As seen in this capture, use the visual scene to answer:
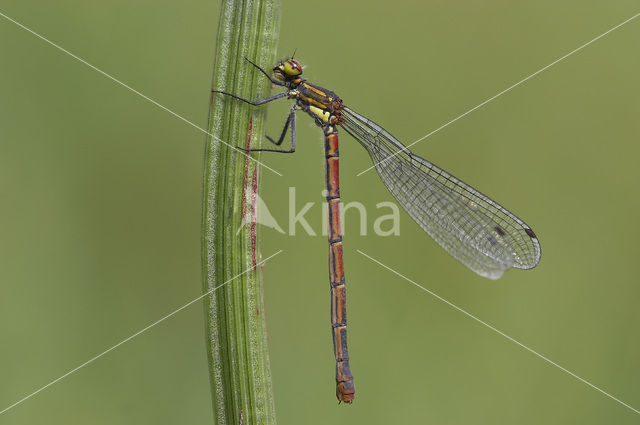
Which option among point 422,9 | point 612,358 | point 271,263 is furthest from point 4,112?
point 612,358

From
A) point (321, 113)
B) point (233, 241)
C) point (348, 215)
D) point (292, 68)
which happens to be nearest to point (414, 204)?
point (348, 215)

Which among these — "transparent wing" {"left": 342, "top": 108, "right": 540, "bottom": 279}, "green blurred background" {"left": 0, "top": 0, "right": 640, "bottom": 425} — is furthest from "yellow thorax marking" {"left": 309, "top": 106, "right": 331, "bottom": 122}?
"green blurred background" {"left": 0, "top": 0, "right": 640, "bottom": 425}

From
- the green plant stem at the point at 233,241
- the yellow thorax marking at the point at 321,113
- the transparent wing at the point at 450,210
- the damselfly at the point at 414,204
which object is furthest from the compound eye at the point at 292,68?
the green plant stem at the point at 233,241

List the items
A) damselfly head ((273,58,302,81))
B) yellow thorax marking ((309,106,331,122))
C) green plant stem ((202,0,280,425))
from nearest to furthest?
green plant stem ((202,0,280,425)) → damselfly head ((273,58,302,81)) → yellow thorax marking ((309,106,331,122))

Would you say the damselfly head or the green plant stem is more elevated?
the damselfly head

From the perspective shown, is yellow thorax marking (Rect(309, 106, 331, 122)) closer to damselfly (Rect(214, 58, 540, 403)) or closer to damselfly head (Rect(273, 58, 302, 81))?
damselfly (Rect(214, 58, 540, 403))

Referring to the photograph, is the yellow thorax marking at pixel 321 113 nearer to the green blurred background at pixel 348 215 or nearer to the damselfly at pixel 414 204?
the damselfly at pixel 414 204

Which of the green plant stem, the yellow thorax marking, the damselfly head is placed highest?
the damselfly head

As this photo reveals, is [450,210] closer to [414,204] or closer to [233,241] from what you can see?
[414,204]

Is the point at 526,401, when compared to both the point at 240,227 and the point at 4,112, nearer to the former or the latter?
the point at 240,227
